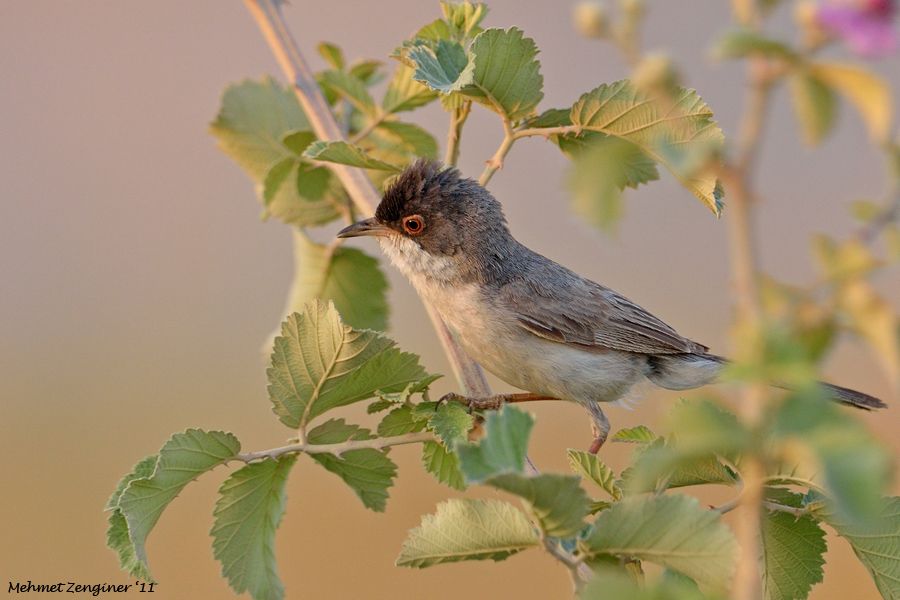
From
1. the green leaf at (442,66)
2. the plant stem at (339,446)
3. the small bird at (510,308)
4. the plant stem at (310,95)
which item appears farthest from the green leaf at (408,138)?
the plant stem at (339,446)

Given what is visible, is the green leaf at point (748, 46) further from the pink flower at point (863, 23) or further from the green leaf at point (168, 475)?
the green leaf at point (168, 475)

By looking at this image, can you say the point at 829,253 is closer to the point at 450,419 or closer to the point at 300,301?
the point at 450,419

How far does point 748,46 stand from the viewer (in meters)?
0.79

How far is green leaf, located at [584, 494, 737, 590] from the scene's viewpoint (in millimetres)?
1422

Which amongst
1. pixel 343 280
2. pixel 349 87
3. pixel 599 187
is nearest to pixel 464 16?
pixel 349 87

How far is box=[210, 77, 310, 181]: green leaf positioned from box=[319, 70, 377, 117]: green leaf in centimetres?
20

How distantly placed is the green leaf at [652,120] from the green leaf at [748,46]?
3.94ft

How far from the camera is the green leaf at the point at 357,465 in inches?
86.3

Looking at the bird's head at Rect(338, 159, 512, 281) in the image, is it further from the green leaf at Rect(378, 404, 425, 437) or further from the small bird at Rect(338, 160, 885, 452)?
the green leaf at Rect(378, 404, 425, 437)

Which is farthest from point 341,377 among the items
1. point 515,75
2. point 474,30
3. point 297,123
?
point 297,123

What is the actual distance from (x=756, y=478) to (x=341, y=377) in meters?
1.34

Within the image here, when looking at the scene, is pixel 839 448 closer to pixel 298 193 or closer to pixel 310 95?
pixel 310 95

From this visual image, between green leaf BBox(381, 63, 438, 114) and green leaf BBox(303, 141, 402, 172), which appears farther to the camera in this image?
green leaf BBox(381, 63, 438, 114)

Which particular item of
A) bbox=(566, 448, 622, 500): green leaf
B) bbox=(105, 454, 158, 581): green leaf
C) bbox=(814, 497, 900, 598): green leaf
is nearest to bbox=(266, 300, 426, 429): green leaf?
bbox=(105, 454, 158, 581): green leaf
